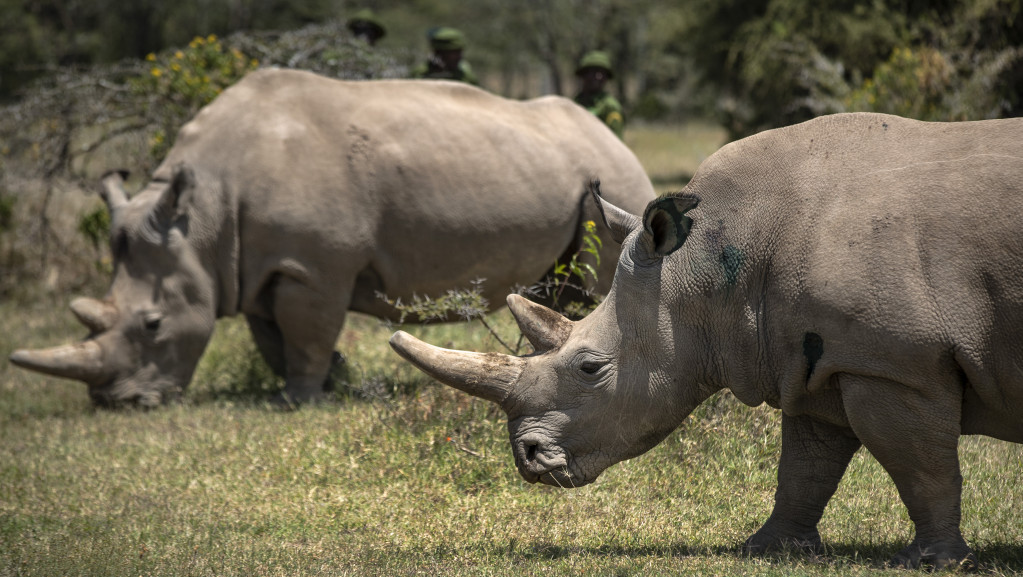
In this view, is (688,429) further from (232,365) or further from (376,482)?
(232,365)

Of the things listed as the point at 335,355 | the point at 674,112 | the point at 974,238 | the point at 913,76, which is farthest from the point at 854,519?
the point at 674,112

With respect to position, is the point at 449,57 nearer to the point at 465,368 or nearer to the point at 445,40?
the point at 445,40

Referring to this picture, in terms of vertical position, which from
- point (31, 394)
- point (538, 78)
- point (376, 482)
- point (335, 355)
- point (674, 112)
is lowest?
point (538, 78)

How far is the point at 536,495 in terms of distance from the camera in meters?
5.78

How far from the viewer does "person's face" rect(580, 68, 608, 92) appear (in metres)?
11.7

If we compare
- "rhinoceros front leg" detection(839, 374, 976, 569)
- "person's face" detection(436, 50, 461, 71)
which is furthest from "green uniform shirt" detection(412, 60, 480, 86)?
"rhinoceros front leg" detection(839, 374, 976, 569)

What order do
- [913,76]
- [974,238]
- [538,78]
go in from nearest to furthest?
[974,238] → [913,76] → [538,78]

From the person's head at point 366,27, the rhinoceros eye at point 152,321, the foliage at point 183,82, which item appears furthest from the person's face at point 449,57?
the rhinoceros eye at point 152,321

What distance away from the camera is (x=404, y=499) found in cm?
581

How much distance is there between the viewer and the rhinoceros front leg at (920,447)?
4020 millimetres

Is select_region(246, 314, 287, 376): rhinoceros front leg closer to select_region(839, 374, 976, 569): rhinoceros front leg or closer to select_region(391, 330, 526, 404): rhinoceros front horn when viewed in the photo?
select_region(391, 330, 526, 404): rhinoceros front horn

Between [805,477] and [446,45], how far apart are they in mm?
7961

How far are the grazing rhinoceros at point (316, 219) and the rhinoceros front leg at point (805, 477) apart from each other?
11.3ft

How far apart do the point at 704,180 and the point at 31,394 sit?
6604 mm
